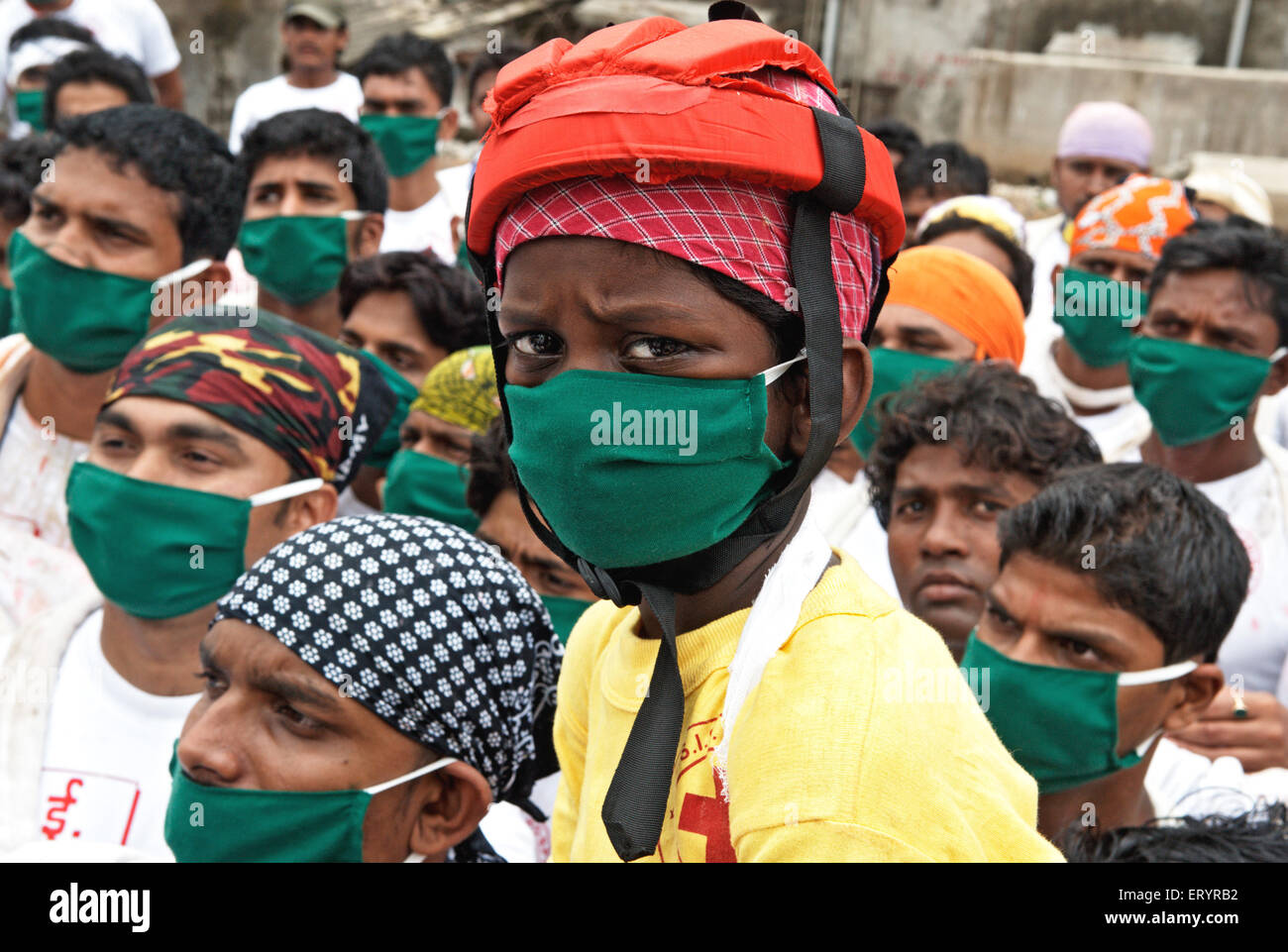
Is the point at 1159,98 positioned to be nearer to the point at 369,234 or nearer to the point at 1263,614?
the point at 369,234

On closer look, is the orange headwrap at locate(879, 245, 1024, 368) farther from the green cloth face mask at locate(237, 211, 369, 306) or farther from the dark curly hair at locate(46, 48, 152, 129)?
the dark curly hair at locate(46, 48, 152, 129)

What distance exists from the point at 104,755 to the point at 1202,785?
2.82 m

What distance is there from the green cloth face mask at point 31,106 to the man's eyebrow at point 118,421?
16.2ft

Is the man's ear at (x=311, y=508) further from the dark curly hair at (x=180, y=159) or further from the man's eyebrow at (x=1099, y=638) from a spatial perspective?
the man's eyebrow at (x=1099, y=638)

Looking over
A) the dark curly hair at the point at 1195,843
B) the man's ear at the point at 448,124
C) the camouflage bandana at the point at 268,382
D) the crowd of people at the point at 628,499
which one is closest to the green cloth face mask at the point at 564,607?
the crowd of people at the point at 628,499

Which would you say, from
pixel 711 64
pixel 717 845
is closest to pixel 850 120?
pixel 711 64

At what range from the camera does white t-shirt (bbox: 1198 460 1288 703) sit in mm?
4438

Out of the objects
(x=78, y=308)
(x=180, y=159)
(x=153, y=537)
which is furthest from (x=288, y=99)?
(x=153, y=537)

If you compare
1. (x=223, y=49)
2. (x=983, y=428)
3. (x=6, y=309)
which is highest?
(x=223, y=49)

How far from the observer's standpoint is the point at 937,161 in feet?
26.6

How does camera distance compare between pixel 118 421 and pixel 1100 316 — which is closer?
pixel 118 421

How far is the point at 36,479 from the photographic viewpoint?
14.3 ft
